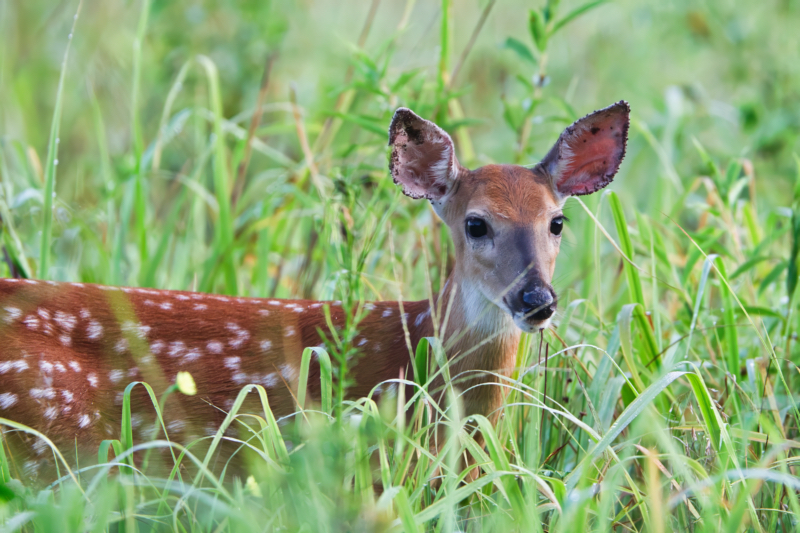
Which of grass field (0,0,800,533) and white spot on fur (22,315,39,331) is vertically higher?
grass field (0,0,800,533)

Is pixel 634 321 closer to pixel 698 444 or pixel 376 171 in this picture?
pixel 698 444

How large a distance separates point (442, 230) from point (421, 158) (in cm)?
109

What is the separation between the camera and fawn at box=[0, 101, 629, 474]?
9.29ft

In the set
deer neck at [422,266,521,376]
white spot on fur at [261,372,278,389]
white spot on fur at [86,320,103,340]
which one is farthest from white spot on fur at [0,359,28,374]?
deer neck at [422,266,521,376]

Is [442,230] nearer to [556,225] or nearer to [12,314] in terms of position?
[556,225]

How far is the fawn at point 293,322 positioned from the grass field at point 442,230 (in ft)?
0.54

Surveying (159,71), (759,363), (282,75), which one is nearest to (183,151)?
(159,71)

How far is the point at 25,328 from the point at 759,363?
2.92 metres

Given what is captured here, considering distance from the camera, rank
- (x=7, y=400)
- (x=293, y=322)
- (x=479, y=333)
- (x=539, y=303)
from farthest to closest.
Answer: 1. (x=293, y=322)
2. (x=479, y=333)
3. (x=7, y=400)
4. (x=539, y=303)

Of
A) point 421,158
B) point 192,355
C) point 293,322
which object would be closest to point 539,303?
point 421,158

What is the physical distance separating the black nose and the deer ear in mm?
803

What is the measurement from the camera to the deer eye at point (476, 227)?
294cm

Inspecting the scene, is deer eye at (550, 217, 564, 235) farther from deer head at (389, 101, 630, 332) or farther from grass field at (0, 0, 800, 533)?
grass field at (0, 0, 800, 533)

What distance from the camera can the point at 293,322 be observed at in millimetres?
3248
